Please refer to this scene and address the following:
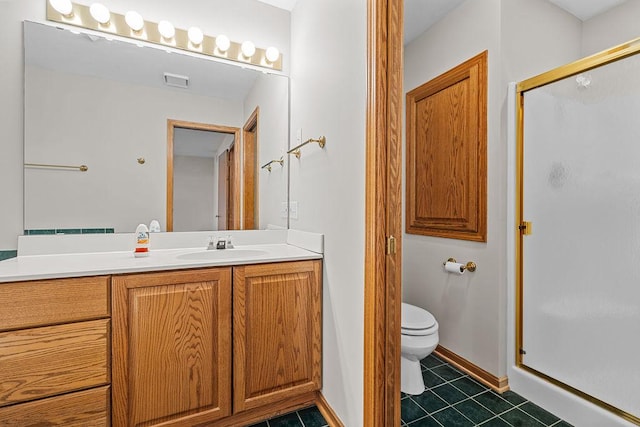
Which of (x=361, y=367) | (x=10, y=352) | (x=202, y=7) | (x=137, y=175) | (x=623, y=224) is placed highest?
(x=202, y=7)

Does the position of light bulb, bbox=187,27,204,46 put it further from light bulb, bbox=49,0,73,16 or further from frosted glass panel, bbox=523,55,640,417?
frosted glass panel, bbox=523,55,640,417

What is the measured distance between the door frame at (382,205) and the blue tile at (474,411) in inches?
23.2

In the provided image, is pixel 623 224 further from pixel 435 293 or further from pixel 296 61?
pixel 296 61

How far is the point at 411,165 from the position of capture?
97.3 inches

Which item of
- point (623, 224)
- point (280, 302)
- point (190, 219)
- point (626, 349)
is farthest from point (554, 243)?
point (190, 219)

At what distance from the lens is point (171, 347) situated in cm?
129

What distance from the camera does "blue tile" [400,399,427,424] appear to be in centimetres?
153

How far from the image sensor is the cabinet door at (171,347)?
121cm

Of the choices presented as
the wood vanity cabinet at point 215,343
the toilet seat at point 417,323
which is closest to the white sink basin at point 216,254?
the wood vanity cabinet at point 215,343

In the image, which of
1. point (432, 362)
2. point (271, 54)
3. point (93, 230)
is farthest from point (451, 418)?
point (271, 54)

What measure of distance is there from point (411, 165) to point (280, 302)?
160 cm

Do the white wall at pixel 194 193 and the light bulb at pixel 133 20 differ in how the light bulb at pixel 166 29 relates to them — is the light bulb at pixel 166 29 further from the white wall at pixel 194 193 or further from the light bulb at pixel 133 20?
the white wall at pixel 194 193

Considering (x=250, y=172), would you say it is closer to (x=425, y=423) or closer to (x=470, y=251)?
(x=470, y=251)

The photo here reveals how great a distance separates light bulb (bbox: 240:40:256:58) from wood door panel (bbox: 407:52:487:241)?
129 cm
